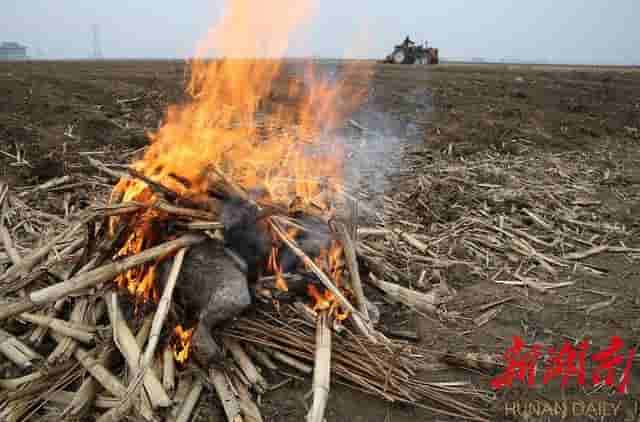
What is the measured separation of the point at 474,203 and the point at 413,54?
37.3 meters

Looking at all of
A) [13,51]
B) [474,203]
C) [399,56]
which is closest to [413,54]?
[399,56]

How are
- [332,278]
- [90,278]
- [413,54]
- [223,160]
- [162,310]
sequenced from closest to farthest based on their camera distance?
[90,278]
[162,310]
[332,278]
[223,160]
[413,54]

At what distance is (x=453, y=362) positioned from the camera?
348 cm

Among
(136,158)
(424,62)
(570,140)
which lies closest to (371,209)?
(136,158)

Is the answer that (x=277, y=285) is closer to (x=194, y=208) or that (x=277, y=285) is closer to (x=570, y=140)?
(x=194, y=208)

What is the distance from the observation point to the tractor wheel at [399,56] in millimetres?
40469

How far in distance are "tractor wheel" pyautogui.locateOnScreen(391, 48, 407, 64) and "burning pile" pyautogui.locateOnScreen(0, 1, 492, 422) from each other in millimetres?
40166

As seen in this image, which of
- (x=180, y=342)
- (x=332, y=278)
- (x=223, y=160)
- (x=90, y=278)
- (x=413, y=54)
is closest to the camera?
(x=90, y=278)

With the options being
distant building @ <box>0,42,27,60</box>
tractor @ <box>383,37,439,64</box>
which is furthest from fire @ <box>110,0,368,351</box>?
distant building @ <box>0,42,27,60</box>

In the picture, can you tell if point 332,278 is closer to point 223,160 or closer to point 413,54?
point 223,160

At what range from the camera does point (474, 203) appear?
721 centimetres

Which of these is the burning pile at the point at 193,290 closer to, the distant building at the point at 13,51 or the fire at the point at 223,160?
the fire at the point at 223,160

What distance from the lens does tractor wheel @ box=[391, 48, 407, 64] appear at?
Result: 40.5 m

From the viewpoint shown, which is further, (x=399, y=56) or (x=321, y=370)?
(x=399, y=56)
